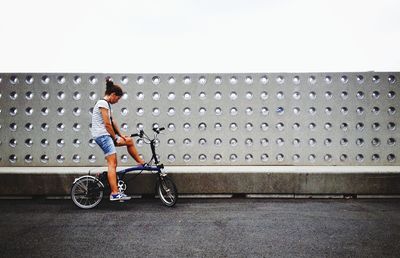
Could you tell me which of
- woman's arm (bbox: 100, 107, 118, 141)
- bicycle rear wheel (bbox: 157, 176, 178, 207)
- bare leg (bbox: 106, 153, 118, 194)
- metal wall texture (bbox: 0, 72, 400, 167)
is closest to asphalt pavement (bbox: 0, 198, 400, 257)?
bicycle rear wheel (bbox: 157, 176, 178, 207)

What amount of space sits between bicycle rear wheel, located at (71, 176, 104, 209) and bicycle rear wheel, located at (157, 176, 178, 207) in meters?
1.04

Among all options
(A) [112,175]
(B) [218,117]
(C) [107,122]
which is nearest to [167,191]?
(A) [112,175]

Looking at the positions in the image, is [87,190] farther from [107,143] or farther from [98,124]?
[98,124]

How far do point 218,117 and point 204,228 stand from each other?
303 cm

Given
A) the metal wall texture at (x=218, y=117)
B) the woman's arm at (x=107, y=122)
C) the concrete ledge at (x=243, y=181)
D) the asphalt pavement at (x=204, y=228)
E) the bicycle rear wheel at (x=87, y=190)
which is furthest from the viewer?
the metal wall texture at (x=218, y=117)

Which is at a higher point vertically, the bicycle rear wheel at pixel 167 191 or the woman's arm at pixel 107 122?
the woman's arm at pixel 107 122

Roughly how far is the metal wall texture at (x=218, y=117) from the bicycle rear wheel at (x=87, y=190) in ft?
4.36

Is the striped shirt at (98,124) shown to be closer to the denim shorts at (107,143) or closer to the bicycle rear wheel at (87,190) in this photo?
the denim shorts at (107,143)

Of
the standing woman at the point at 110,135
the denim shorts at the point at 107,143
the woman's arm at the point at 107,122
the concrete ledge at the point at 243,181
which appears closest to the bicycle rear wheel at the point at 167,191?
the concrete ledge at the point at 243,181

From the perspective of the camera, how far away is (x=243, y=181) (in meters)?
6.51

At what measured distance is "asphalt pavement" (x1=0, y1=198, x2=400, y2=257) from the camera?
154 inches

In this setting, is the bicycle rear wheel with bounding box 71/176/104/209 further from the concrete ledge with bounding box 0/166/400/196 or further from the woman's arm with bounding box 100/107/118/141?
the woman's arm with bounding box 100/107/118/141

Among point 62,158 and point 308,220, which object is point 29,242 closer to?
point 62,158

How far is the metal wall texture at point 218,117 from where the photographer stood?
7.18 m
